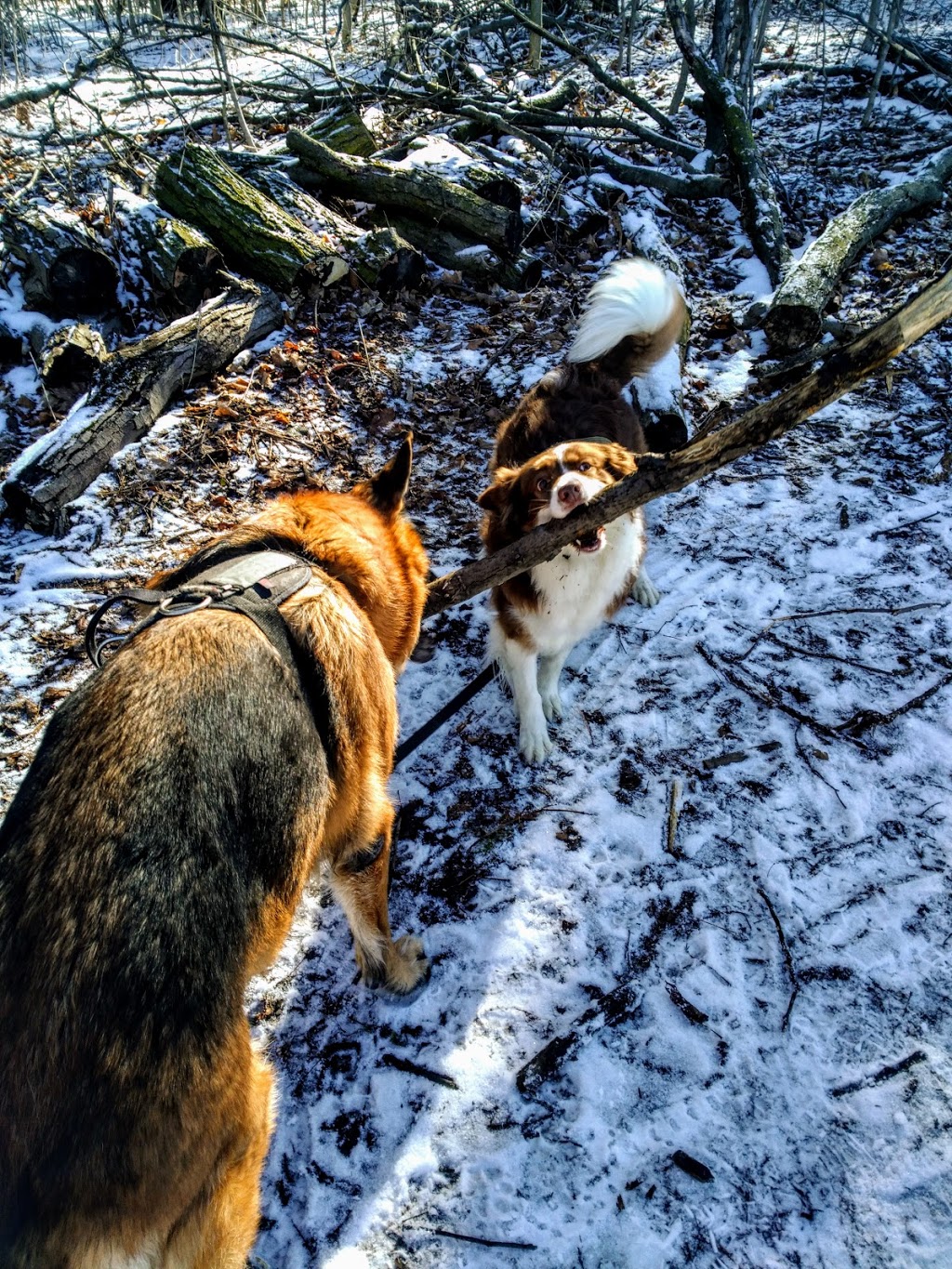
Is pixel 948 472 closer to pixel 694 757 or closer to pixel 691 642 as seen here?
pixel 691 642

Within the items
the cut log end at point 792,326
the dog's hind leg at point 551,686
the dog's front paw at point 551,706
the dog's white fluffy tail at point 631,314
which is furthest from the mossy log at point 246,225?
the dog's front paw at point 551,706

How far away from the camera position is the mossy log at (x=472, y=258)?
700 centimetres

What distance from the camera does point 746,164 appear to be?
315 inches

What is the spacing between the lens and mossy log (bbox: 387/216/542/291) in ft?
23.0

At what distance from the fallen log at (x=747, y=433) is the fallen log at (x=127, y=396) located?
3247 mm

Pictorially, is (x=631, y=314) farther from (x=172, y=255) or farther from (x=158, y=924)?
(x=172, y=255)

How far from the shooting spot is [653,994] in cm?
246

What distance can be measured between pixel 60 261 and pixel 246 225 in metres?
1.60

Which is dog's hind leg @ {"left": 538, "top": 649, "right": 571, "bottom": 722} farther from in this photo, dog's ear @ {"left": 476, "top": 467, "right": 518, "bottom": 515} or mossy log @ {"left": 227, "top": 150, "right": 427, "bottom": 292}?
mossy log @ {"left": 227, "top": 150, "right": 427, "bottom": 292}

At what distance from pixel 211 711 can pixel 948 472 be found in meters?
5.03

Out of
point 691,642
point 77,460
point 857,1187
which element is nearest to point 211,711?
point 857,1187

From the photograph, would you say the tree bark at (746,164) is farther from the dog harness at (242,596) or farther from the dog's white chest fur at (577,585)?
the dog harness at (242,596)

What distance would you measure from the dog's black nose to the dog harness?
113 cm

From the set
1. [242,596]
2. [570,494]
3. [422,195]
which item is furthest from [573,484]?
[422,195]
